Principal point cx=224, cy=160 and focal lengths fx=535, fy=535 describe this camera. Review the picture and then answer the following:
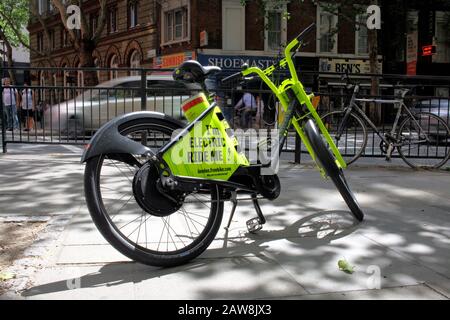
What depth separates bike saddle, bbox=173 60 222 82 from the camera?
3732 mm

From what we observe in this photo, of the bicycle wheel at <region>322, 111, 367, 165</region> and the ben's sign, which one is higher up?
the ben's sign

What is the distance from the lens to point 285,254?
12.7ft

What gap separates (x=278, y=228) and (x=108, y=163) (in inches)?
64.1

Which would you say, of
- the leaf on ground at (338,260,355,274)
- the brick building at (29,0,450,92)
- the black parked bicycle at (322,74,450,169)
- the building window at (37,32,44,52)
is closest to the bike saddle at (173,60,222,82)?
the leaf on ground at (338,260,355,274)

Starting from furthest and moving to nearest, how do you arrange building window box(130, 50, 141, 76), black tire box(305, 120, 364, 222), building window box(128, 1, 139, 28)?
building window box(128, 1, 139, 28)
building window box(130, 50, 141, 76)
black tire box(305, 120, 364, 222)

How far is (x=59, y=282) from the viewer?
3.25 metres

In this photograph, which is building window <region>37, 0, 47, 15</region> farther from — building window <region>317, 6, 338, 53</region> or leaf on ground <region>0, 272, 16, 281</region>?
leaf on ground <region>0, 272, 16, 281</region>

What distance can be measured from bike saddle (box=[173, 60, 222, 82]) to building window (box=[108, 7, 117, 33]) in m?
33.9

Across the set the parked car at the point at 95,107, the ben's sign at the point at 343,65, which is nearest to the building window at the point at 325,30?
the ben's sign at the point at 343,65

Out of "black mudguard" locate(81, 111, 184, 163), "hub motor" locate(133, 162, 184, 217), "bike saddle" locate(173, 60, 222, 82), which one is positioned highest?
"bike saddle" locate(173, 60, 222, 82)

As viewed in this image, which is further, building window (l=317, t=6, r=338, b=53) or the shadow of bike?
building window (l=317, t=6, r=338, b=53)

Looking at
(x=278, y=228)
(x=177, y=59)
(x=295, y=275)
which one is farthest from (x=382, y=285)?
(x=177, y=59)

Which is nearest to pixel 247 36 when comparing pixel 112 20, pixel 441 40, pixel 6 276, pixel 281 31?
pixel 281 31
